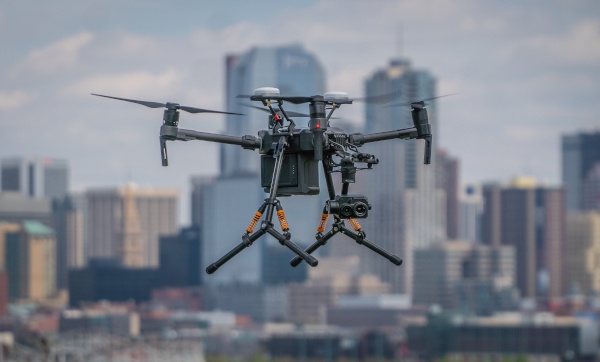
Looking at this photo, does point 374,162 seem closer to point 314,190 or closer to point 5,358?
point 314,190

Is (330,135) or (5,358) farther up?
(330,135)

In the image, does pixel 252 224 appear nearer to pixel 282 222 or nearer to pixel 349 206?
pixel 282 222

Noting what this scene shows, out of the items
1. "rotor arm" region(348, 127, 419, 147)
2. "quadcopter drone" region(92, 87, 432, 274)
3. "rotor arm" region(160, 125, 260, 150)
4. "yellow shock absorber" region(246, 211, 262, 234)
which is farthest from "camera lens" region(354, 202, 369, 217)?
"rotor arm" region(160, 125, 260, 150)

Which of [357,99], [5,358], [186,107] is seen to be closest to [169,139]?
[186,107]

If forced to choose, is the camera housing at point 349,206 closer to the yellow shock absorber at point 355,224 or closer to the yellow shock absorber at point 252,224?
the yellow shock absorber at point 355,224

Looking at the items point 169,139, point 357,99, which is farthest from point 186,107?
point 357,99

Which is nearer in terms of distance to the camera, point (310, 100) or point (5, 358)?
point (310, 100)

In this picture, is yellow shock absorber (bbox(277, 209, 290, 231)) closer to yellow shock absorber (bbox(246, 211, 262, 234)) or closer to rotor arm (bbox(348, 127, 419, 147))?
yellow shock absorber (bbox(246, 211, 262, 234))

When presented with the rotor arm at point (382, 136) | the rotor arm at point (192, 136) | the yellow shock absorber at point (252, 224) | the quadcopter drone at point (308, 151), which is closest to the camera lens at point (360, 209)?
the quadcopter drone at point (308, 151)
